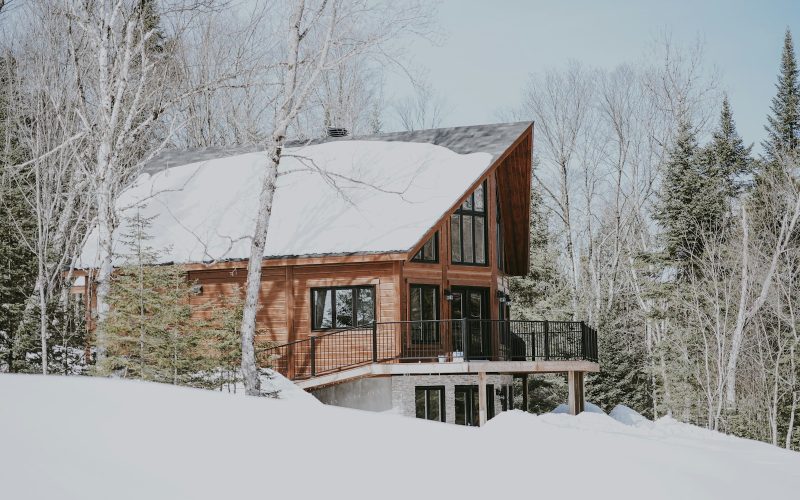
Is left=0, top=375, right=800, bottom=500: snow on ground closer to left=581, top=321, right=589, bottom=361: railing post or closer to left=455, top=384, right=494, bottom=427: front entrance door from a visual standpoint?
left=581, top=321, right=589, bottom=361: railing post

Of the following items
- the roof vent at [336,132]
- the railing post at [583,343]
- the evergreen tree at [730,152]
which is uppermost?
the evergreen tree at [730,152]

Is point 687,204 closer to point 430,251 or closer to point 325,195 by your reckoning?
point 430,251

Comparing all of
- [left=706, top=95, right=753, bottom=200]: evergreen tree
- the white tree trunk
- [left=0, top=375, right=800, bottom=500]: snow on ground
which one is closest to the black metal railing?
the white tree trunk

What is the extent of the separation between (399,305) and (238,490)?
54.3 feet

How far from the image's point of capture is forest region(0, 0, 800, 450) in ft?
57.3

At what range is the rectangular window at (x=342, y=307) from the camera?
67.6ft

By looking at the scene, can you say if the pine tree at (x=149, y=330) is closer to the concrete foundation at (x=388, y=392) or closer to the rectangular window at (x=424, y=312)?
the concrete foundation at (x=388, y=392)

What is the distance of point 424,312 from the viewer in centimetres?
2130

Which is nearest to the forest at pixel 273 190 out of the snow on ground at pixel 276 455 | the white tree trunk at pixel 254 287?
the white tree trunk at pixel 254 287

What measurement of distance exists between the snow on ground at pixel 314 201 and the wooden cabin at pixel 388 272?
0.17 ft

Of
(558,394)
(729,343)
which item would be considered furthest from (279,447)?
(558,394)

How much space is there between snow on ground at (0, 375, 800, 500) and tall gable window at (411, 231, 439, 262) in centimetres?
1655

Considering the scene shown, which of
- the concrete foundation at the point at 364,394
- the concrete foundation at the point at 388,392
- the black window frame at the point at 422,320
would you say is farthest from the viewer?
the black window frame at the point at 422,320

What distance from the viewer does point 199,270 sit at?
2206 centimetres
